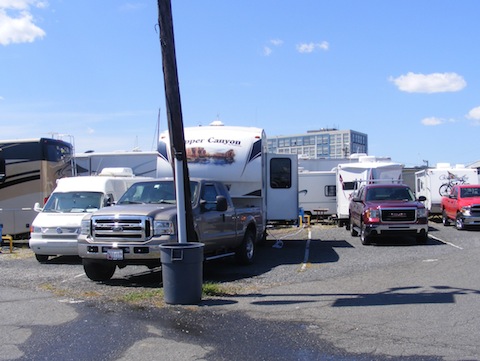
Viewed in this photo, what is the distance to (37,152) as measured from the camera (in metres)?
18.6

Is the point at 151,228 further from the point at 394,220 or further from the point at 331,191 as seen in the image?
the point at 331,191

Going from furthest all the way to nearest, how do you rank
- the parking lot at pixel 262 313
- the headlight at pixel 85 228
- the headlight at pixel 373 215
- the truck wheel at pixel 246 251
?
the headlight at pixel 373 215
the truck wheel at pixel 246 251
the headlight at pixel 85 228
the parking lot at pixel 262 313

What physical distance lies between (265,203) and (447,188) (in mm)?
13572

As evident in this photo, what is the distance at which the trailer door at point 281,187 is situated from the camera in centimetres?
1653

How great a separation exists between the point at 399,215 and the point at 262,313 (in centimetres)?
1043

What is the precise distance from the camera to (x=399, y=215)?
17109 mm

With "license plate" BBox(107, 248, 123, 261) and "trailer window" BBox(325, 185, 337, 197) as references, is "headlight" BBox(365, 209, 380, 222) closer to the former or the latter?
"license plate" BBox(107, 248, 123, 261)

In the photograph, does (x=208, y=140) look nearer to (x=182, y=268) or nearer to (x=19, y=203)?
(x=182, y=268)

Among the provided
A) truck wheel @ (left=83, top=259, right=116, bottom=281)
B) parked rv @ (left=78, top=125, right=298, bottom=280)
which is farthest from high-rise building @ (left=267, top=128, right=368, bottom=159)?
truck wheel @ (left=83, top=259, right=116, bottom=281)

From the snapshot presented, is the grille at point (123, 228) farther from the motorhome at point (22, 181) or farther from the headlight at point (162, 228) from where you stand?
the motorhome at point (22, 181)

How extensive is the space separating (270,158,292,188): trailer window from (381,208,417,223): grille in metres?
3.13

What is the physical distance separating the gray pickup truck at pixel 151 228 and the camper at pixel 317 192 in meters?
15.1

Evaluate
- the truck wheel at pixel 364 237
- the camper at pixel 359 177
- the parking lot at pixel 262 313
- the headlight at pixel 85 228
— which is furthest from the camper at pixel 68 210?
the camper at pixel 359 177

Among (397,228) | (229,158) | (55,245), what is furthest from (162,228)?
(397,228)
